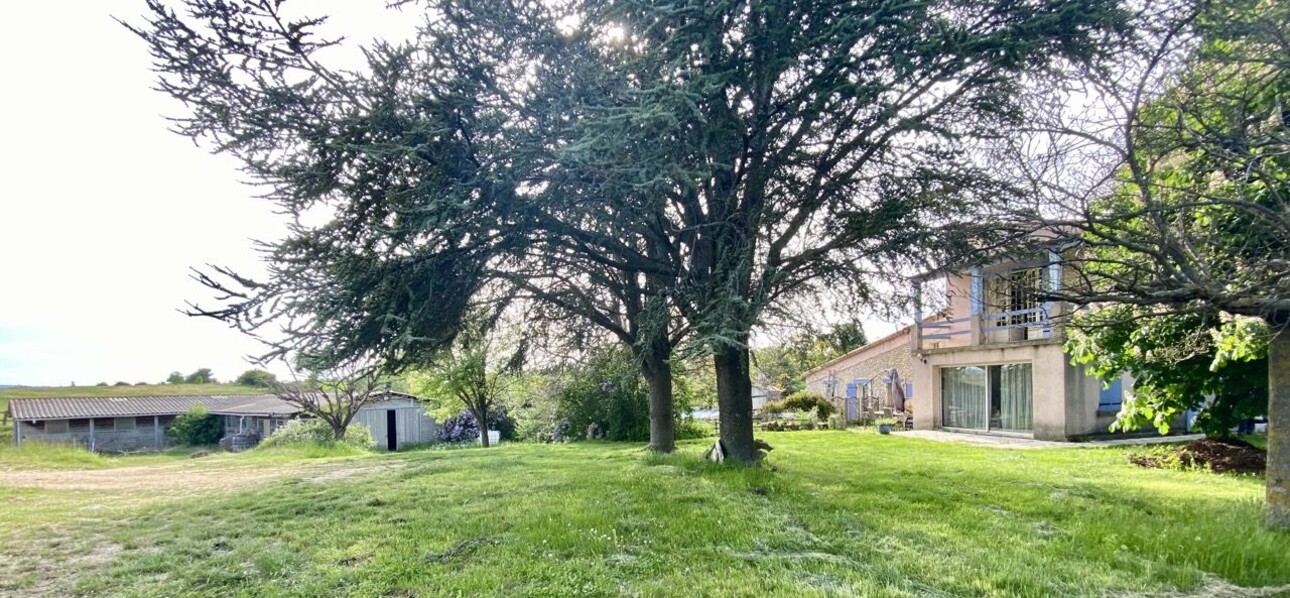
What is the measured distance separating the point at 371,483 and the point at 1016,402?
51.7 feet

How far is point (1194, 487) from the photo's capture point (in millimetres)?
8719

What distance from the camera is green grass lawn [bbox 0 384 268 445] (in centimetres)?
4369

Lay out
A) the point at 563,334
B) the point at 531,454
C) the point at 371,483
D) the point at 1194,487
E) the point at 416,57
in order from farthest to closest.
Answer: the point at 531,454, the point at 563,334, the point at 371,483, the point at 1194,487, the point at 416,57

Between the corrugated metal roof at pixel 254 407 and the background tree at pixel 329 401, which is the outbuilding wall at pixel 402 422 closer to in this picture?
the background tree at pixel 329 401

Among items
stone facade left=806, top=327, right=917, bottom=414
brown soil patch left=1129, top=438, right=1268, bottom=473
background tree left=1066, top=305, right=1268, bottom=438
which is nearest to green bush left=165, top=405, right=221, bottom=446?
stone facade left=806, top=327, right=917, bottom=414

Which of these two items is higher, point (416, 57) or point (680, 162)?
point (416, 57)

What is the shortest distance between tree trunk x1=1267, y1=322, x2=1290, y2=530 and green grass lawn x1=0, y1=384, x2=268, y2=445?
155 feet

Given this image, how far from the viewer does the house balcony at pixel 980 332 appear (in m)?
16.8

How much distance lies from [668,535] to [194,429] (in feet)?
130

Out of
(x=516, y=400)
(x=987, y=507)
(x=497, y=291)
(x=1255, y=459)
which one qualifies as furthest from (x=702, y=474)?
(x=516, y=400)

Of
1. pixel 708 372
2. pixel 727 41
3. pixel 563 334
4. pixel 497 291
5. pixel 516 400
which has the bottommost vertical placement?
pixel 516 400

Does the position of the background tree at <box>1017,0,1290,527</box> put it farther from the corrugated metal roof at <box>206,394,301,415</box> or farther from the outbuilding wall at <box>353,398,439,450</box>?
the corrugated metal roof at <box>206,394,301,415</box>

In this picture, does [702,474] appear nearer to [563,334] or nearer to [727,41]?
[563,334]

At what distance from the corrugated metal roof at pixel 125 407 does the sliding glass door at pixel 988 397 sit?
28.0 meters
